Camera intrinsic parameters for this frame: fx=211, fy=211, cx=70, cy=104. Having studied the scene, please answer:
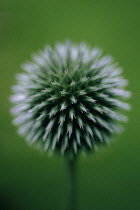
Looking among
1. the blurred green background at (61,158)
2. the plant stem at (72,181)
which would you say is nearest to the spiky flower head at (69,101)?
the plant stem at (72,181)

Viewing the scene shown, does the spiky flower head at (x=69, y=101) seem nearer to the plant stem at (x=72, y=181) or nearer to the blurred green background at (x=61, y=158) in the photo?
the plant stem at (x=72, y=181)

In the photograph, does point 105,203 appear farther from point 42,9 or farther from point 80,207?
point 42,9

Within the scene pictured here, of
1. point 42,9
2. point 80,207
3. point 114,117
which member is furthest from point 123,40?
point 80,207

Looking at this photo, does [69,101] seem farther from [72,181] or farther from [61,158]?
[61,158]

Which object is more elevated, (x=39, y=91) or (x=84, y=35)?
(x=84, y=35)

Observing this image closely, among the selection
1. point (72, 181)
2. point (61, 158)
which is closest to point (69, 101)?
point (72, 181)

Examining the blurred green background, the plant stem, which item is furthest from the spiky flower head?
the blurred green background

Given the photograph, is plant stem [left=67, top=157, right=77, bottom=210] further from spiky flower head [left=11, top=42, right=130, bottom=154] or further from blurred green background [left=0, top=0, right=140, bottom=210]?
blurred green background [left=0, top=0, right=140, bottom=210]
